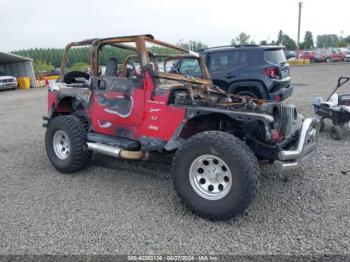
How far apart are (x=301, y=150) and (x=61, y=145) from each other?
11.8 feet

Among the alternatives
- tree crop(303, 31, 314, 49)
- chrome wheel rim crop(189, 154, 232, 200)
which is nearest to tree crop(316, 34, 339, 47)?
tree crop(303, 31, 314, 49)

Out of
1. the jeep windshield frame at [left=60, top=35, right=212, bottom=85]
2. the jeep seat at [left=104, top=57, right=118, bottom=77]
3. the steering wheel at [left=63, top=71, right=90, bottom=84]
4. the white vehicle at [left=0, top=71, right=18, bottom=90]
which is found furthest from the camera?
the white vehicle at [left=0, top=71, right=18, bottom=90]

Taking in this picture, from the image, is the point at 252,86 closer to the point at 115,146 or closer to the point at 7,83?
the point at 115,146

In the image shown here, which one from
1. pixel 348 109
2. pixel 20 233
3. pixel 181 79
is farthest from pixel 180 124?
pixel 348 109

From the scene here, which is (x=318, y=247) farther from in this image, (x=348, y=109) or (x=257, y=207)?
(x=348, y=109)

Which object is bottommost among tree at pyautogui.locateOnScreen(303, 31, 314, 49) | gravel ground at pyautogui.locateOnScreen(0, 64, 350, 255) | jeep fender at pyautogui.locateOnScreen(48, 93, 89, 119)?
gravel ground at pyautogui.locateOnScreen(0, 64, 350, 255)

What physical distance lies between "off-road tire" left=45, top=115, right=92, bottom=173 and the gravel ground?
15 centimetres

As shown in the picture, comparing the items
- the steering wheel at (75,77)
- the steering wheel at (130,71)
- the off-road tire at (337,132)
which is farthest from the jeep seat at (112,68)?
the off-road tire at (337,132)

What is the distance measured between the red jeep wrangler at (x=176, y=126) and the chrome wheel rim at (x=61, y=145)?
16mm

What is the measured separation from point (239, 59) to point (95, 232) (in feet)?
22.2

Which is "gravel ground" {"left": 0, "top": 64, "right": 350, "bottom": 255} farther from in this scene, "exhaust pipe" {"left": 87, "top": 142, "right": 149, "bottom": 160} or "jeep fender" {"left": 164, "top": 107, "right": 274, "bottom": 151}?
"jeep fender" {"left": 164, "top": 107, "right": 274, "bottom": 151}

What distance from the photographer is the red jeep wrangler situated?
3416 mm

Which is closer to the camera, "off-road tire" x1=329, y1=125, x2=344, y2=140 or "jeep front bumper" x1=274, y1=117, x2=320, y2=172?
"jeep front bumper" x1=274, y1=117, x2=320, y2=172

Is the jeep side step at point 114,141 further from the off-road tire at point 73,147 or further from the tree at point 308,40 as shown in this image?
the tree at point 308,40
